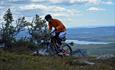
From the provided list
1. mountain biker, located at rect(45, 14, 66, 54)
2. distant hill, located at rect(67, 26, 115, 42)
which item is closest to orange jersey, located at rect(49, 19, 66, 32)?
mountain biker, located at rect(45, 14, 66, 54)

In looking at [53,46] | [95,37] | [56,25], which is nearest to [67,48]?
[53,46]

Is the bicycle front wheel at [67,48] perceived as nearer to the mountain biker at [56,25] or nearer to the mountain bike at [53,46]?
the mountain bike at [53,46]

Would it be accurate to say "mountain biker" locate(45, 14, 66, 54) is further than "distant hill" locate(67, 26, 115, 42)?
No

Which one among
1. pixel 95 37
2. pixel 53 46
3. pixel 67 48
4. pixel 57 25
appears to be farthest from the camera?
pixel 95 37

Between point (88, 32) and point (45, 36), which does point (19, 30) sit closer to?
point (45, 36)

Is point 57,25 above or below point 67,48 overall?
above

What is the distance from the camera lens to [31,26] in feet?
103

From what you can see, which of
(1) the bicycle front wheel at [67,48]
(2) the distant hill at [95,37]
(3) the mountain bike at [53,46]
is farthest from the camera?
(2) the distant hill at [95,37]

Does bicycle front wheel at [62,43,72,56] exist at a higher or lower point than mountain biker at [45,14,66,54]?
lower

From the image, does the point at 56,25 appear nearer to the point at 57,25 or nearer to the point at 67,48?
the point at 57,25

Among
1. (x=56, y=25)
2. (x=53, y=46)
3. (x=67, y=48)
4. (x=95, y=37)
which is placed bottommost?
(x=95, y=37)

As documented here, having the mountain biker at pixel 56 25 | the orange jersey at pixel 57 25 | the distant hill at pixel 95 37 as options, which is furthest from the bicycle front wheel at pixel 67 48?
the distant hill at pixel 95 37

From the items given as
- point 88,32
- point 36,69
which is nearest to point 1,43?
point 36,69

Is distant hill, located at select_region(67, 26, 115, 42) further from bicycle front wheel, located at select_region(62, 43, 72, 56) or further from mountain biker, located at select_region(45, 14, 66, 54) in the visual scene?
mountain biker, located at select_region(45, 14, 66, 54)
